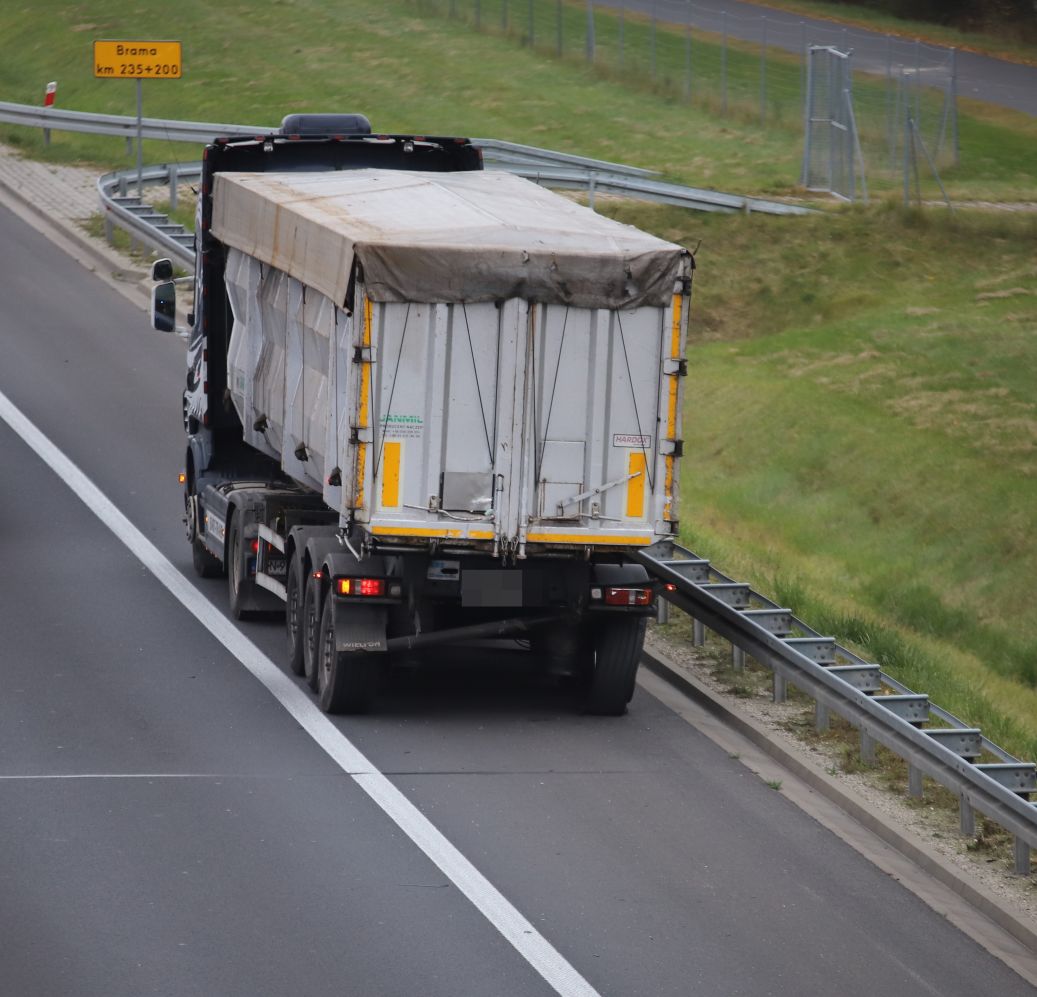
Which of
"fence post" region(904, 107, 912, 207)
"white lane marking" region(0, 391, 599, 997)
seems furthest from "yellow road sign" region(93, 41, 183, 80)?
"white lane marking" region(0, 391, 599, 997)

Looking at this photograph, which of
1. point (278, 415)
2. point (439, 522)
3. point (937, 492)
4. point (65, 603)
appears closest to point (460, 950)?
point (439, 522)

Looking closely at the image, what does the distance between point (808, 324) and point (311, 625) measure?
18088 millimetres

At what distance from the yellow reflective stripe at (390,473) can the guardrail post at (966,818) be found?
12.6ft

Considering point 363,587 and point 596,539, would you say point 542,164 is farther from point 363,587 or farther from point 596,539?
point 596,539

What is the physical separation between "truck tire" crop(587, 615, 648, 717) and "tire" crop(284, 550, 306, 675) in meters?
2.09

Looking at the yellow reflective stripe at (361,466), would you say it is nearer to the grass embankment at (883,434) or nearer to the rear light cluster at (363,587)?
the rear light cluster at (363,587)

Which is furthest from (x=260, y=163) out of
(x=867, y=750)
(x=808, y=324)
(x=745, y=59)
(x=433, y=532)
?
(x=745, y=59)

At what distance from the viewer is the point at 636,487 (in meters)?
12.9

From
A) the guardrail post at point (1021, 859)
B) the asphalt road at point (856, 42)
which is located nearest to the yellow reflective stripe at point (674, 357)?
the guardrail post at point (1021, 859)

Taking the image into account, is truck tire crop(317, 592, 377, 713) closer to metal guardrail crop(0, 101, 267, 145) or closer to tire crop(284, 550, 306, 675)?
tire crop(284, 550, 306, 675)

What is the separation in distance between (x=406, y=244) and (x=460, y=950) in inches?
186

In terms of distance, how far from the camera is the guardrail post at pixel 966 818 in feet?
37.3

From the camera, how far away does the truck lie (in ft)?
41.3

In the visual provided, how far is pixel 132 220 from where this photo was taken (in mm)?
30734
